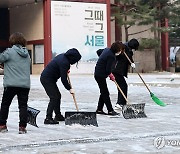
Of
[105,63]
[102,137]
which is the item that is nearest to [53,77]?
[105,63]

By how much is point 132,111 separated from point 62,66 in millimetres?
2072

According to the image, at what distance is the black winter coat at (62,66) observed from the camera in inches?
347

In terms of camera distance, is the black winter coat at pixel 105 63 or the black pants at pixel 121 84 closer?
the black winter coat at pixel 105 63

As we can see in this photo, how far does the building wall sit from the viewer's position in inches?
1710

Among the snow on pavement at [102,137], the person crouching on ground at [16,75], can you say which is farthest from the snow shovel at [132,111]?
the person crouching on ground at [16,75]

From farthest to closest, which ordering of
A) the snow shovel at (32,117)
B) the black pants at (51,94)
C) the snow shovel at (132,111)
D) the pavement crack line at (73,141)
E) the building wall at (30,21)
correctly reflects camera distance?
the building wall at (30,21) < the snow shovel at (132,111) < the black pants at (51,94) < the snow shovel at (32,117) < the pavement crack line at (73,141)

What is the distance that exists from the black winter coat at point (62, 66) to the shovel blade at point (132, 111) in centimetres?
168

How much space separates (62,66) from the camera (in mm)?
8852

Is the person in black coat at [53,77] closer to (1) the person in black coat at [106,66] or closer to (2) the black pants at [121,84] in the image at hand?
(1) the person in black coat at [106,66]

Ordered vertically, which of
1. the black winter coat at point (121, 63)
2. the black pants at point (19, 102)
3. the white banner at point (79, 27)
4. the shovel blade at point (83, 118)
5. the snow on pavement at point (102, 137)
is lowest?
the snow on pavement at point (102, 137)

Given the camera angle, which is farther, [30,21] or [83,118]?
[30,21]

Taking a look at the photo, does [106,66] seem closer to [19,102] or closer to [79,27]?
[19,102]

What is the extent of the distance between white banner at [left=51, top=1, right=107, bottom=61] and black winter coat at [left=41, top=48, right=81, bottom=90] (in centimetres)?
3310

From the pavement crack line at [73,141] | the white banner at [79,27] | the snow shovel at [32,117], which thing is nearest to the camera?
the pavement crack line at [73,141]
